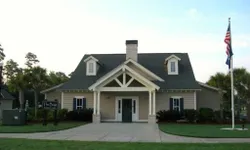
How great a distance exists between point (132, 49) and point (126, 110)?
19.1 ft

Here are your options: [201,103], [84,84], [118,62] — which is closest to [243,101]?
[201,103]

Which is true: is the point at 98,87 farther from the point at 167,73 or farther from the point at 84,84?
the point at 167,73

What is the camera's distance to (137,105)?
92.7ft

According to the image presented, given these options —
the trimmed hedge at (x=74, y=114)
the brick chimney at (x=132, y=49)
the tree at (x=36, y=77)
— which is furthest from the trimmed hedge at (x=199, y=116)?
the tree at (x=36, y=77)

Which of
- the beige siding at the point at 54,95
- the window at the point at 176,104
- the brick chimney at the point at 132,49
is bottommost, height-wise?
the window at the point at 176,104

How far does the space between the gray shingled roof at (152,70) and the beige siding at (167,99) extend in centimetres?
62

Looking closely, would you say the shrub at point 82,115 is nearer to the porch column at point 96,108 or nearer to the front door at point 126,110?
the porch column at point 96,108

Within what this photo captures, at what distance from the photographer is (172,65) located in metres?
29.8

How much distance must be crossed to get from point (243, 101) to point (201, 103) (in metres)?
12.3

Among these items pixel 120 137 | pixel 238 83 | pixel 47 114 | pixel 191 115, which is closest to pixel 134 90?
pixel 191 115

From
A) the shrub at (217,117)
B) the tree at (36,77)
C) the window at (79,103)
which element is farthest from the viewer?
the tree at (36,77)

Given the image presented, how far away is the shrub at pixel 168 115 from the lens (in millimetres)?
26266

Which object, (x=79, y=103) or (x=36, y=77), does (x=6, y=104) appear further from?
(x=79, y=103)

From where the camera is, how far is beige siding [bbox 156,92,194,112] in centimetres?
2770
